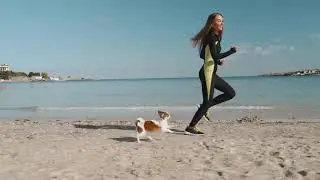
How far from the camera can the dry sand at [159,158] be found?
5371 millimetres

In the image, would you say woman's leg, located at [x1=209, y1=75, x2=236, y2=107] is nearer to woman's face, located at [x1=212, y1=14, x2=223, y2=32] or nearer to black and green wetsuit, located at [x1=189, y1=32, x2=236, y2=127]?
black and green wetsuit, located at [x1=189, y1=32, x2=236, y2=127]

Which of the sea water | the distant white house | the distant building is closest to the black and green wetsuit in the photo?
the sea water

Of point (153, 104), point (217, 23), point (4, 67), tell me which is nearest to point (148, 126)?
point (217, 23)

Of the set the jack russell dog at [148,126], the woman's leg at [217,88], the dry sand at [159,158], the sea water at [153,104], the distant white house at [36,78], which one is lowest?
the distant white house at [36,78]

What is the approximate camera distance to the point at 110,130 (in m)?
9.19

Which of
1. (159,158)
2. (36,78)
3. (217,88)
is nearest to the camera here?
(159,158)

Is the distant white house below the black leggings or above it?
below

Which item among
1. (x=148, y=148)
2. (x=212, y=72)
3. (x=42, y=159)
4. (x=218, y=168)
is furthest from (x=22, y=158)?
(x=212, y=72)

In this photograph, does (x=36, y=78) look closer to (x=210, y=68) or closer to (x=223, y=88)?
(x=223, y=88)

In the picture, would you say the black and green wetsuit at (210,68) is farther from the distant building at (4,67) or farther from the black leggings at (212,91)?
the distant building at (4,67)

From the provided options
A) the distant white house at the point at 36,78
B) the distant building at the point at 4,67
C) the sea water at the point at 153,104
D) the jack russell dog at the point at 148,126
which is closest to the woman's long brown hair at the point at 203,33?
the jack russell dog at the point at 148,126

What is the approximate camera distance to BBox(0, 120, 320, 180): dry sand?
17.6ft

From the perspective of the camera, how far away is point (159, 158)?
20.2 ft

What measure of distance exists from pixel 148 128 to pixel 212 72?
51.9 inches
